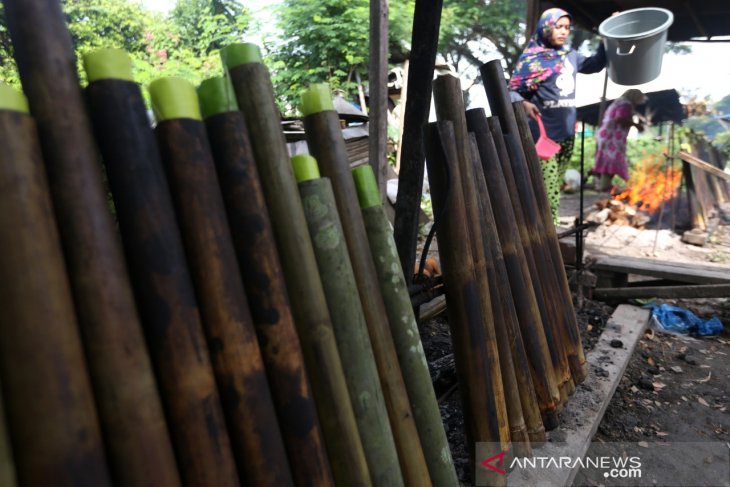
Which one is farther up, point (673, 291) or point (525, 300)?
point (525, 300)

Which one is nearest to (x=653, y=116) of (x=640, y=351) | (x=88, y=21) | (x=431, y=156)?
(x=640, y=351)

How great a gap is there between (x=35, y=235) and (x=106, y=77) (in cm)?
35

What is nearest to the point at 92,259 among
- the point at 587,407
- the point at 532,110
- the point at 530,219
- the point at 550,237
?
the point at 530,219

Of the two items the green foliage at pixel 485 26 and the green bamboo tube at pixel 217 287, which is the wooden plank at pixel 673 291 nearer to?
the green bamboo tube at pixel 217 287

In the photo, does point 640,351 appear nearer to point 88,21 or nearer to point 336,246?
point 336,246

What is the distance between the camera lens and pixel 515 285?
1898 mm

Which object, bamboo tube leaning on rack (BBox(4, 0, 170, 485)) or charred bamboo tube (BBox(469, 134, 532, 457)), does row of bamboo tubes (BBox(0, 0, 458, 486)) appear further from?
charred bamboo tube (BBox(469, 134, 532, 457))

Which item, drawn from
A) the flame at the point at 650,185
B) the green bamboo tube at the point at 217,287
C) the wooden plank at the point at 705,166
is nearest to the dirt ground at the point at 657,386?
the green bamboo tube at the point at 217,287

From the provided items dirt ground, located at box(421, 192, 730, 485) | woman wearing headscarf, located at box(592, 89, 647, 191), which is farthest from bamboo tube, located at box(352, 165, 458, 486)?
woman wearing headscarf, located at box(592, 89, 647, 191)

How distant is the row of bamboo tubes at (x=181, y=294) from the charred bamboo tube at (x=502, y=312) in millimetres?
560

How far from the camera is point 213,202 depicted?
101cm

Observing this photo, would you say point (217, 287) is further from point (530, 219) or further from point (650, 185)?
point (650, 185)

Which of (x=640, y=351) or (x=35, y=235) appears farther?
(x=640, y=351)

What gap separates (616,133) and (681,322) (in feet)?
15.1
